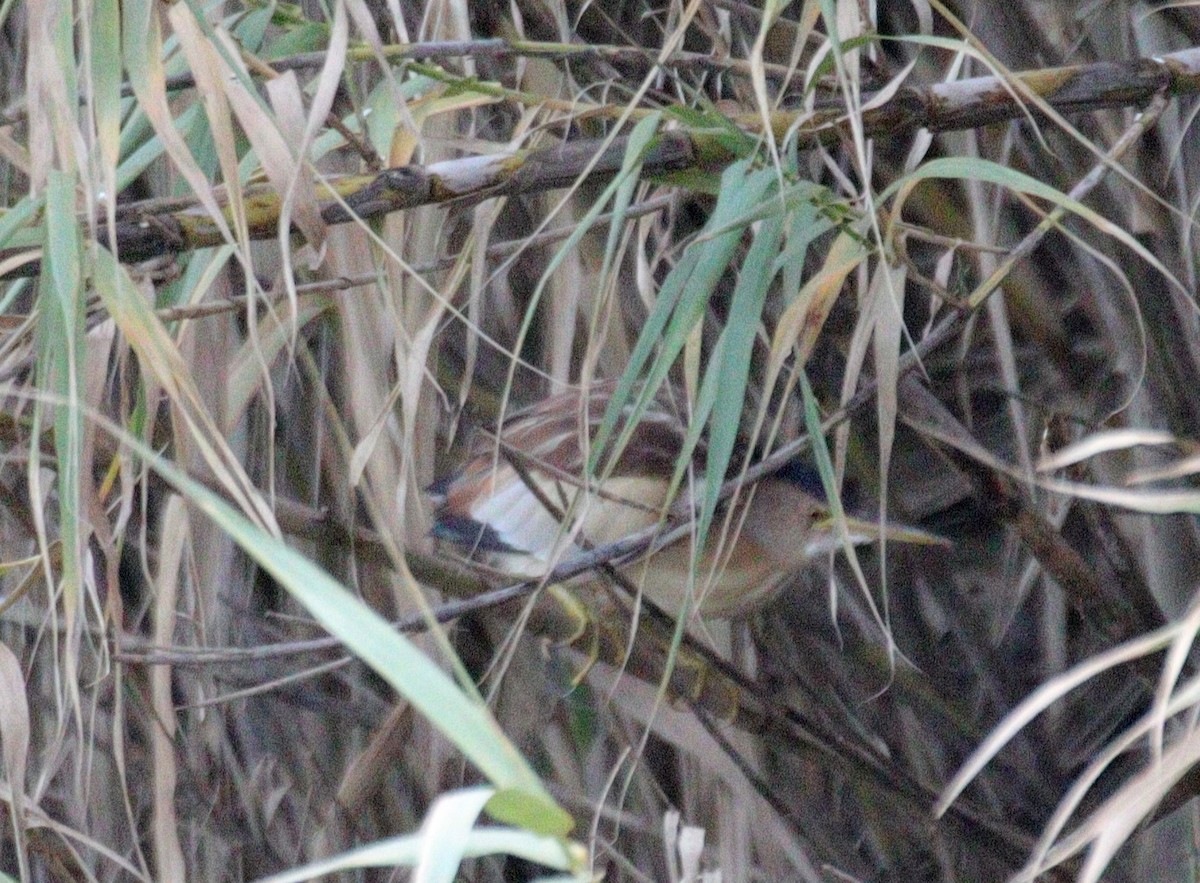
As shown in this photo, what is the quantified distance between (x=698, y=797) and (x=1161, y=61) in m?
0.71

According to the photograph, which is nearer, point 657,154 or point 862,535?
point 657,154

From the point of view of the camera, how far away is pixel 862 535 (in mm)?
1237

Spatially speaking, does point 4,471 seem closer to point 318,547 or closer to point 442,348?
point 318,547

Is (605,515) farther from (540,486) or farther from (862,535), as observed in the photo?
(862,535)

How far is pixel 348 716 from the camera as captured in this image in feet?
4.36

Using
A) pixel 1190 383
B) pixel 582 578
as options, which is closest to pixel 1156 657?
pixel 1190 383

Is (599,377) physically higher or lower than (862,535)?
higher

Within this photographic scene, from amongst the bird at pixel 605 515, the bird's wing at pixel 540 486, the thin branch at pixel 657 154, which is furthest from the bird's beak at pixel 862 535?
the thin branch at pixel 657 154

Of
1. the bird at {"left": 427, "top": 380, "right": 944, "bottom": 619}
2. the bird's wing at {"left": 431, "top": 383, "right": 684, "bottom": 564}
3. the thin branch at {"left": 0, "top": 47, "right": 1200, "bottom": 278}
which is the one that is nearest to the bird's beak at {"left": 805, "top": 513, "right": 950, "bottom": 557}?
the bird at {"left": 427, "top": 380, "right": 944, "bottom": 619}

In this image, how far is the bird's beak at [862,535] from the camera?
45.6 inches

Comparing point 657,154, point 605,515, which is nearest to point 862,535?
point 605,515

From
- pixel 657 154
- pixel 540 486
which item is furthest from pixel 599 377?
pixel 657 154

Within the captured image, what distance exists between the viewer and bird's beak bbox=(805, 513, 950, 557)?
1.16 m

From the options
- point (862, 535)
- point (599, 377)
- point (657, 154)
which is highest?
point (657, 154)
